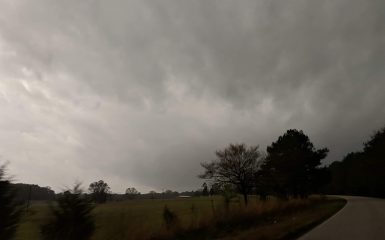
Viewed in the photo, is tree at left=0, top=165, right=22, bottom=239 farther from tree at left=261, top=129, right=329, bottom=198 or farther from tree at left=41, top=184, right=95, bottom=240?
tree at left=261, top=129, right=329, bottom=198

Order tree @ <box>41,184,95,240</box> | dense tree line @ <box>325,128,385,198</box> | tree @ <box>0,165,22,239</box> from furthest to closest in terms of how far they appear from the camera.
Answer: dense tree line @ <box>325,128,385,198</box>
tree @ <box>41,184,95,240</box>
tree @ <box>0,165,22,239</box>

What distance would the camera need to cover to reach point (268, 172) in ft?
214

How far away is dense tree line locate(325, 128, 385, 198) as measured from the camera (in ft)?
A: 221

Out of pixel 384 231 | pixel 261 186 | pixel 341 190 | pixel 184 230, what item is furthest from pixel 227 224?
pixel 341 190

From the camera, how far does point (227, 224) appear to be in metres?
20.6

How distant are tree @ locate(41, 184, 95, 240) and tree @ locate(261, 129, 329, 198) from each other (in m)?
46.1

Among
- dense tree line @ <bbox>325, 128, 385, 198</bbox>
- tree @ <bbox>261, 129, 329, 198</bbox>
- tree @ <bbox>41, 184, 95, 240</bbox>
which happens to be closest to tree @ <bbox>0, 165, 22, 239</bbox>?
tree @ <bbox>41, 184, 95, 240</bbox>

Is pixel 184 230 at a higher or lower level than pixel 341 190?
lower

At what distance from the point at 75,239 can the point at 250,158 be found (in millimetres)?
56223

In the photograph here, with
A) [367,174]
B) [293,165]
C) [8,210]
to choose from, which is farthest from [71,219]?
[367,174]

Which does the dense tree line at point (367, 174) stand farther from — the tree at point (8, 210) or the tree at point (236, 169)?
the tree at point (8, 210)

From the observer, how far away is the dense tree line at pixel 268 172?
2496 inches

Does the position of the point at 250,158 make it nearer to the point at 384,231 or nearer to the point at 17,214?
the point at 384,231

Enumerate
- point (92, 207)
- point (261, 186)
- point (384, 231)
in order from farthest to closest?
1. point (261, 186)
2. point (384, 231)
3. point (92, 207)
